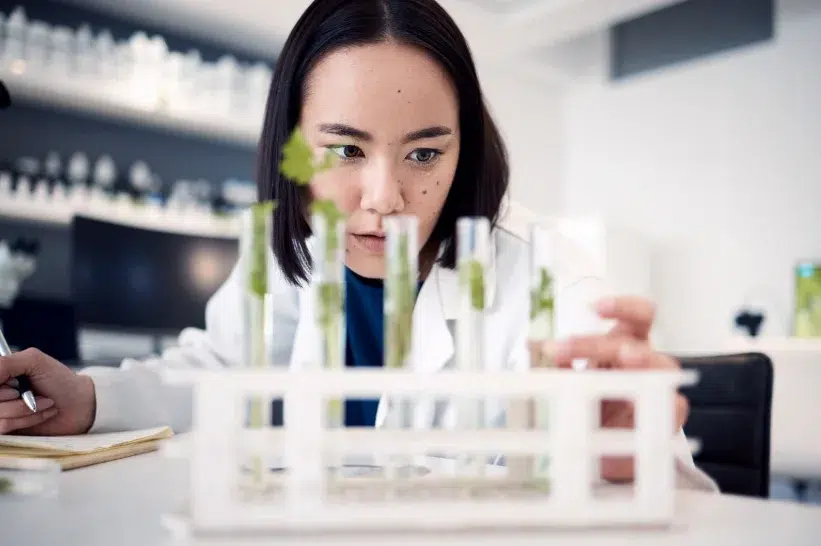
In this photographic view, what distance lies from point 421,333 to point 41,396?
0.53m

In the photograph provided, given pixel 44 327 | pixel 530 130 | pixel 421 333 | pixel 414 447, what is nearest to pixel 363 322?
pixel 421 333

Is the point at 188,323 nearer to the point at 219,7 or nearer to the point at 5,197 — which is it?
the point at 5,197

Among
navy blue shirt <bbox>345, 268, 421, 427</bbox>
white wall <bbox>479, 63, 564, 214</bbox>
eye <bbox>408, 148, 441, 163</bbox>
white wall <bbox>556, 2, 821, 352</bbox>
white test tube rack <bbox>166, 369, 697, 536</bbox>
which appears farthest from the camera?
white wall <bbox>479, 63, 564, 214</bbox>

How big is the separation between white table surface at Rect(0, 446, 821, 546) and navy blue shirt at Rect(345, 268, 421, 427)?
0.60 metres

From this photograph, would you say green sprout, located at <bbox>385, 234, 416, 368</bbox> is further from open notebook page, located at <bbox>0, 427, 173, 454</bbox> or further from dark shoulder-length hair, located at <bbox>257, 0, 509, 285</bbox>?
dark shoulder-length hair, located at <bbox>257, 0, 509, 285</bbox>

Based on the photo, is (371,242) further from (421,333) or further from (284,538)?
(284,538)

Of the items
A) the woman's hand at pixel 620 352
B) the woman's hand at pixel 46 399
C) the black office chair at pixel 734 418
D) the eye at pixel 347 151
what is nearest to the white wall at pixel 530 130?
the black office chair at pixel 734 418

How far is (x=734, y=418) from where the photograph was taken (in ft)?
3.30

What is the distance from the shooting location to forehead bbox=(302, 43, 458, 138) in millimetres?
911

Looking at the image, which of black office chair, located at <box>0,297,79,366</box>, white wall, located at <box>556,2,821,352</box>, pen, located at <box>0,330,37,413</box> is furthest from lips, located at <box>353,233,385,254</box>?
white wall, located at <box>556,2,821,352</box>

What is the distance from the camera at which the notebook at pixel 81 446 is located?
760 mm

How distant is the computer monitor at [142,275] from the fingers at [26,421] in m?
2.05

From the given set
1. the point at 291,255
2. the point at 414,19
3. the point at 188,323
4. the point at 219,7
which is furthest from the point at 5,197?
the point at 414,19

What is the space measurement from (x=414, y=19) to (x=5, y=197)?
99.8 inches
